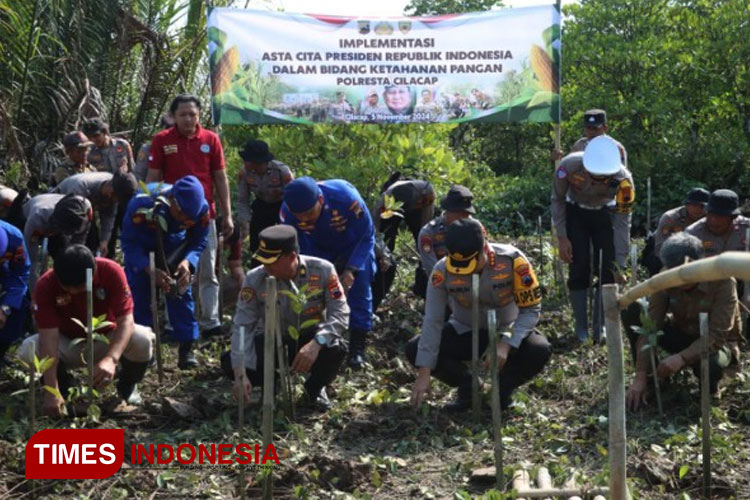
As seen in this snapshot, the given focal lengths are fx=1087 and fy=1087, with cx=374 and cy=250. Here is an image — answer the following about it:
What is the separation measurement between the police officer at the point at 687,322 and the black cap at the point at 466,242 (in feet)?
3.43

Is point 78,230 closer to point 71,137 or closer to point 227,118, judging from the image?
point 71,137

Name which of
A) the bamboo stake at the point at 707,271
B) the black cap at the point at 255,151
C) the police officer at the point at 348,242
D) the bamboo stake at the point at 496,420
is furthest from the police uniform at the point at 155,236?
the bamboo stake at the point at 707,271

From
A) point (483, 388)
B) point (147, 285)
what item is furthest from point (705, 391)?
point (147, 285)

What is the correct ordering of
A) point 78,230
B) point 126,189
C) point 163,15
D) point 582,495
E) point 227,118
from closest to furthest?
1. point 582,495
2. point 78,230
3. point 126,189
4. point 227,118
5. point 163,15

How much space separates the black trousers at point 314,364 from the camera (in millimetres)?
6164

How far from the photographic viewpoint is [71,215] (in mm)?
6875

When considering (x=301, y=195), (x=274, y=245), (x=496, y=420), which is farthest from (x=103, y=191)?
(x=496, y=420)

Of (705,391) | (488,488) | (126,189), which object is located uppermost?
(126,189)

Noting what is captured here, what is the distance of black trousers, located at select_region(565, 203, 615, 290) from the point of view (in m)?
7.83

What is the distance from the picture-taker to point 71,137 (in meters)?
8.45

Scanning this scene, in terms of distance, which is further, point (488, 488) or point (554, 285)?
point (554, 285)

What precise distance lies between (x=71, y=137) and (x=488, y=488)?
482 cm

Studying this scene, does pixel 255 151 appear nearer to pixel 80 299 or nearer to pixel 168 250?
pixel 168 250

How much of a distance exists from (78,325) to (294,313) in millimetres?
1219
